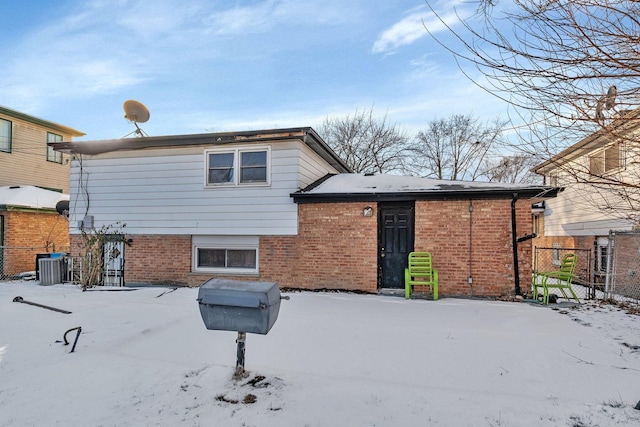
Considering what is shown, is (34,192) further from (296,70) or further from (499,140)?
(499,140)

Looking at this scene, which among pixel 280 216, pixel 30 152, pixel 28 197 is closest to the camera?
pixel 280 216

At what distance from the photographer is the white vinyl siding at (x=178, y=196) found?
8.89m

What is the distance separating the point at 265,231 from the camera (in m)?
8.96

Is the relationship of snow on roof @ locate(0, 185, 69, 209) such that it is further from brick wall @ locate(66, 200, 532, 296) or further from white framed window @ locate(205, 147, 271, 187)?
white framed window @ locate(205, 147, 271, 187)

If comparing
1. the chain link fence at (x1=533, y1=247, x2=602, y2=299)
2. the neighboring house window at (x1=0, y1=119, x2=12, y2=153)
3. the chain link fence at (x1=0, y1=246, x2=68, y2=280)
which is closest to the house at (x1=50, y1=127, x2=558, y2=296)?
the chain link fence at (x1=0, y1=246, x2=68, y2=280)

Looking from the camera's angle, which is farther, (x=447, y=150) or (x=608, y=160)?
(x=447, y=150)

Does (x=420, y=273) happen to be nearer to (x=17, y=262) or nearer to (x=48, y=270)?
(x=48, y=270)

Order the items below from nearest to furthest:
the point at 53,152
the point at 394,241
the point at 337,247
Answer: the point at 394,241, the point at 337,247, the point at 53,152

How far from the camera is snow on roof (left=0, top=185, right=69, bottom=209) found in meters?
11.7

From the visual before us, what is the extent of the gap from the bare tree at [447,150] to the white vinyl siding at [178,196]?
1781 cm

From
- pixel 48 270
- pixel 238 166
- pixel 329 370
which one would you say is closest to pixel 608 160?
pixel 329 370

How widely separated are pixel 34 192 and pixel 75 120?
5103mm

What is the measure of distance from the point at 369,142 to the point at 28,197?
774 inches

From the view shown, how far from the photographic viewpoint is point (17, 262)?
1173cm
